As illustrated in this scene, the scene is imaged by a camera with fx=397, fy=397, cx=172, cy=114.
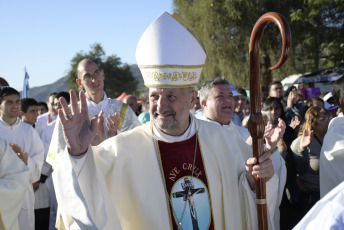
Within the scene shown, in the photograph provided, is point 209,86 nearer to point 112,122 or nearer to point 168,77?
point 112,122

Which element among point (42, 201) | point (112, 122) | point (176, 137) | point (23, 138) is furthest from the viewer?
point (42, 201)

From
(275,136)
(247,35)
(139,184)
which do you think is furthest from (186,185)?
(247,35)

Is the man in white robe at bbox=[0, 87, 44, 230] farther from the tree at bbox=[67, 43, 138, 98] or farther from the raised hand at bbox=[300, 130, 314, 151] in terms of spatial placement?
the tree at bbox=[67, 43, 138, 98]

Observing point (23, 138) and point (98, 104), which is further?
point (23, 138)

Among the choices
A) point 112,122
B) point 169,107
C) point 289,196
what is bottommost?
point 289,196

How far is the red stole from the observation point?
9.00 feet

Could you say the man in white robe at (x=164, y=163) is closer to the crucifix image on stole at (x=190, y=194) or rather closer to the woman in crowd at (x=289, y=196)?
the crucifix image on stole at (x=190, y=194)

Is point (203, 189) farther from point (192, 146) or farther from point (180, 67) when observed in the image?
point (180, 67)

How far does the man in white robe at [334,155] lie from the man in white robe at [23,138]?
3425mm

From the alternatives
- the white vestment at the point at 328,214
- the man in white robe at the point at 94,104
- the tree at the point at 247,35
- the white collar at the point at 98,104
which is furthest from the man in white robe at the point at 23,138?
the tree at the point at 247,35

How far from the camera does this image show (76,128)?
238 cm

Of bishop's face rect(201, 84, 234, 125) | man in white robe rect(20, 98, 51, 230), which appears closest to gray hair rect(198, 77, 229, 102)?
bishop's face rect(201, 84, 234, 125)

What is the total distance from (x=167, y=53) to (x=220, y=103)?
1.58 meters

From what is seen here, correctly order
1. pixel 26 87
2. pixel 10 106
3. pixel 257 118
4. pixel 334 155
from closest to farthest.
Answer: pixel 257 118, pixel 334 155, pixel 10 106, pixel 26 87
